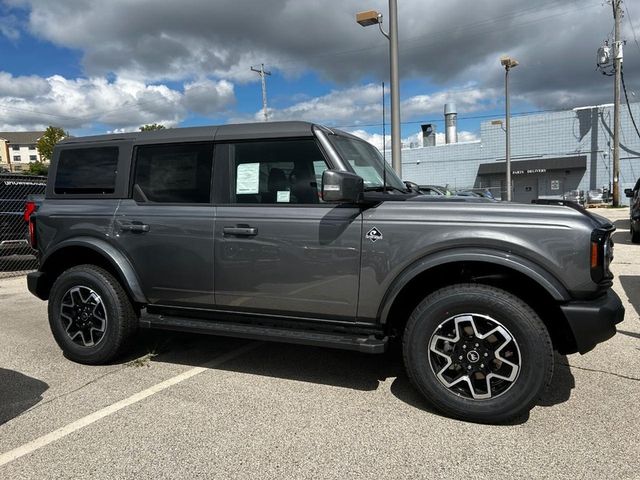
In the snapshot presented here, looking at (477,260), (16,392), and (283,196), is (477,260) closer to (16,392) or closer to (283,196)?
(283,196)

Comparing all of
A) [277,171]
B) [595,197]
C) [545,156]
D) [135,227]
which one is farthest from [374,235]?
[545,156]

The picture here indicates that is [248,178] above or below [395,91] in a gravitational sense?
below

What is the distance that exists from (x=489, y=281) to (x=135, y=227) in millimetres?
2806

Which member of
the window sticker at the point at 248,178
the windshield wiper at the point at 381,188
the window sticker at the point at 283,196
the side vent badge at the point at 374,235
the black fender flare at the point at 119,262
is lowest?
the black fender flare at the point at 119,262

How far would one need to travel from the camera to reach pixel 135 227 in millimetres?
4238

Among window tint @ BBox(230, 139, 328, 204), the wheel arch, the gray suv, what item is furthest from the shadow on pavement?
window tint @ BBox(230, 139, 328, 204)

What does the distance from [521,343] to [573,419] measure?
2.18 feet

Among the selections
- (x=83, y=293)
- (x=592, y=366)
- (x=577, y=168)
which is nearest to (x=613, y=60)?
(x=577, y=168)

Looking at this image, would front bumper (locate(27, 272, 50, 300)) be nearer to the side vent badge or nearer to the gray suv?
the gray suv

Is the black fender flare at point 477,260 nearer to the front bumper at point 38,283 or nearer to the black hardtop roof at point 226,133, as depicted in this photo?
the black hardtop roof at point 226,133

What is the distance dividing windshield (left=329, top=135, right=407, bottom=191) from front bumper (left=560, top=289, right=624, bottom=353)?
5.48 ft

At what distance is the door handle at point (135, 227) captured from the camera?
13.8ft

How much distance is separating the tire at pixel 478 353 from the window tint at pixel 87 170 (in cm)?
290

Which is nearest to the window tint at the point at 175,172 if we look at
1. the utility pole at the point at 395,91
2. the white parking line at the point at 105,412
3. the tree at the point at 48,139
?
the white parking line at the point at 105,412
